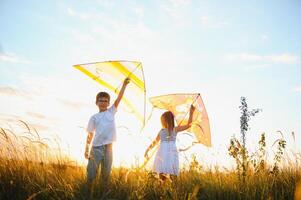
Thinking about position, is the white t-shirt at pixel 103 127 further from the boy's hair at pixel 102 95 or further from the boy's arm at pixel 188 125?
the boy's arm at pixel 188 125

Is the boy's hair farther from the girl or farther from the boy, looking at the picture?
the girl

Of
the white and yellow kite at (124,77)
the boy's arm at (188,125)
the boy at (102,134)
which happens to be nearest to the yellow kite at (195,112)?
the boy's arm at (188,125)

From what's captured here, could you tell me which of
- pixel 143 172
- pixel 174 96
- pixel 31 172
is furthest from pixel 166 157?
pixel 31 172

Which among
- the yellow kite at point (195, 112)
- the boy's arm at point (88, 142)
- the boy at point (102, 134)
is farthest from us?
the yellow kite at point (195, 112)

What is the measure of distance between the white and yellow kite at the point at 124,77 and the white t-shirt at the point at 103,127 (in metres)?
0.63

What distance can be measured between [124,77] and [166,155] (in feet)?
5.99

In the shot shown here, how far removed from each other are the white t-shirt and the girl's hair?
4.53ft

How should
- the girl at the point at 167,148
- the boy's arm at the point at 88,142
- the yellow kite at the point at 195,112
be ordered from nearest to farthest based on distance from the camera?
the boy's arm at the point at 88,142 < the girl at the point at 167,148 < the yellow kite at the point at 195,112

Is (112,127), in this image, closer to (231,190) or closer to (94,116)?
(94,116)

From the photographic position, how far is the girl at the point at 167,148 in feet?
23.0

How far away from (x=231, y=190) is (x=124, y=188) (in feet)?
5.07

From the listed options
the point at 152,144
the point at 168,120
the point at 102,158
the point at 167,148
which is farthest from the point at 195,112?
the point at 102,158

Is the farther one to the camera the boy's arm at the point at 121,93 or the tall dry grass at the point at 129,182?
the boy's arm at the point at 121,93

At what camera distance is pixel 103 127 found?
6.46 meters
